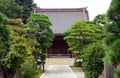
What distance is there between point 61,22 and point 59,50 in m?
3.91

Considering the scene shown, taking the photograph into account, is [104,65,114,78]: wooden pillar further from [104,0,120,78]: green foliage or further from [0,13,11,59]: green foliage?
[104,0,120,78]: green foliage

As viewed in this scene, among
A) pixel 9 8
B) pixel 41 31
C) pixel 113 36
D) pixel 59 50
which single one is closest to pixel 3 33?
pixel 113 36

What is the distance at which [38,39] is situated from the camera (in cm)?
2577

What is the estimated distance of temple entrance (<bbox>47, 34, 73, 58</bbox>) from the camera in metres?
43.7

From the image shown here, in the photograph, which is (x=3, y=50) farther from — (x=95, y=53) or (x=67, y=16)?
(x=67, y=16)

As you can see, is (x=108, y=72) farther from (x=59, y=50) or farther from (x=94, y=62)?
(x=59, y=50)

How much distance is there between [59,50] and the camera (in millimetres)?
44812

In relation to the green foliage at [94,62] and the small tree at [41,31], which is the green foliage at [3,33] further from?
the small tree at [41,31]

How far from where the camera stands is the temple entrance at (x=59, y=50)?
143ft

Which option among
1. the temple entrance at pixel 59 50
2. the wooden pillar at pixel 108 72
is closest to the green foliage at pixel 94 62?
the wooden pillar at pixel 108 72

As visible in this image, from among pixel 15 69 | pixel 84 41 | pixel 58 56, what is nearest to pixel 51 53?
pixel 58 56

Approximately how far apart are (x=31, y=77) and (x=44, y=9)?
32.4 m

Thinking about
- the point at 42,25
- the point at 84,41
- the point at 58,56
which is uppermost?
the point at 42,25

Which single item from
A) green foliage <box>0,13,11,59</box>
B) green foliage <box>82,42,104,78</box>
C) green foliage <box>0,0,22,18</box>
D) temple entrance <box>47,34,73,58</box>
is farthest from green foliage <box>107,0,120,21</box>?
temple entrance <box>47,34,73,58</box>
